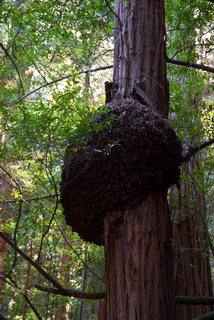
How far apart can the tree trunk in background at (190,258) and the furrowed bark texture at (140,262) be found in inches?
66.2

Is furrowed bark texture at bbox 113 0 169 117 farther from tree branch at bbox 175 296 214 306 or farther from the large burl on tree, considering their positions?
tree branch at bbox 175 296 214 306

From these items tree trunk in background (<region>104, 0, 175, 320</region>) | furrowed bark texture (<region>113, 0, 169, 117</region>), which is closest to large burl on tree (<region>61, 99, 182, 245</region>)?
tree trunk in background (<region>104, 0, 175, 320</region>)

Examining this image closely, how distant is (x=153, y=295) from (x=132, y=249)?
322 mm

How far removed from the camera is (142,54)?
109 inches

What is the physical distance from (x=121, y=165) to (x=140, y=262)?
2.35 feet

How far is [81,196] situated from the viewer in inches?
90.7

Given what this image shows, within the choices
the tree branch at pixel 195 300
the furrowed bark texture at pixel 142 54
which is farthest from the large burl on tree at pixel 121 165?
the tree branch at pixel 195 300

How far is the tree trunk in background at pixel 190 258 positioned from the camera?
12.6ft

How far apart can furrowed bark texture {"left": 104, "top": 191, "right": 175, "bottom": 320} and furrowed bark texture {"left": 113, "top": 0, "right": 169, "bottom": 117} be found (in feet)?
3.30

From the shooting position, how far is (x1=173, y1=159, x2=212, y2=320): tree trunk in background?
3854 millimetres

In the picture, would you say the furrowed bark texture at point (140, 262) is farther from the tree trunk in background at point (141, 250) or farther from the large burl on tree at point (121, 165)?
the large burl on tree at point (121, 165)

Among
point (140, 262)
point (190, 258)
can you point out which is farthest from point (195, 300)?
point (190, 258)

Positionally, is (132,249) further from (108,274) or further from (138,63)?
(138,63)

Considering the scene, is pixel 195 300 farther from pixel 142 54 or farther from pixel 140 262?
pixel 142 54
